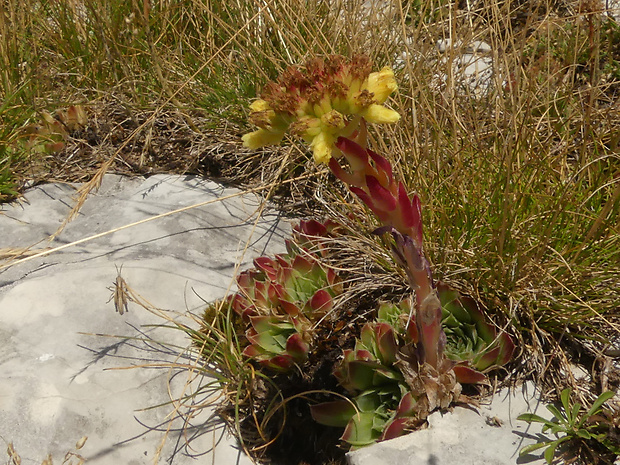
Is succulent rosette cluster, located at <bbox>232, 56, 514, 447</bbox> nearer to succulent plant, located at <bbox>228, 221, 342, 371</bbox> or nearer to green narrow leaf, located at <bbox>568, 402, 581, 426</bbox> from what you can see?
succulent plant, located at <bbox>228, 221, 342, 371</bbox>

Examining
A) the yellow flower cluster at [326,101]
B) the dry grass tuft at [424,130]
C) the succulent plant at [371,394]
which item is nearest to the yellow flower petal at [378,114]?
the yellow flower cluster at [326,101]

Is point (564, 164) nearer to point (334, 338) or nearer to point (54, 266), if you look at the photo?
point (334, 338)

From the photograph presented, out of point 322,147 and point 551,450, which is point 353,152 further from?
point 551,450

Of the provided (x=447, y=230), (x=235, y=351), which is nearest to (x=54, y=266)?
(x=235, y=351)

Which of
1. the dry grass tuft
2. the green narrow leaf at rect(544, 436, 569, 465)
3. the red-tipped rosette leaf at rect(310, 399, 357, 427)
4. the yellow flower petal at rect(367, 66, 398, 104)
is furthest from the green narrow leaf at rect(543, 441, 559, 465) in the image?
the yellow flower petal at rect(367, 66, 398, 104)

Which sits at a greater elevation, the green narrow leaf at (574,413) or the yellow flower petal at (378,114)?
the yellow flower petal at (378,114)

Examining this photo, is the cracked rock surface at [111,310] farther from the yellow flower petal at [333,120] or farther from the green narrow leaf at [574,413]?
the yellow flower petal at [333,120]
